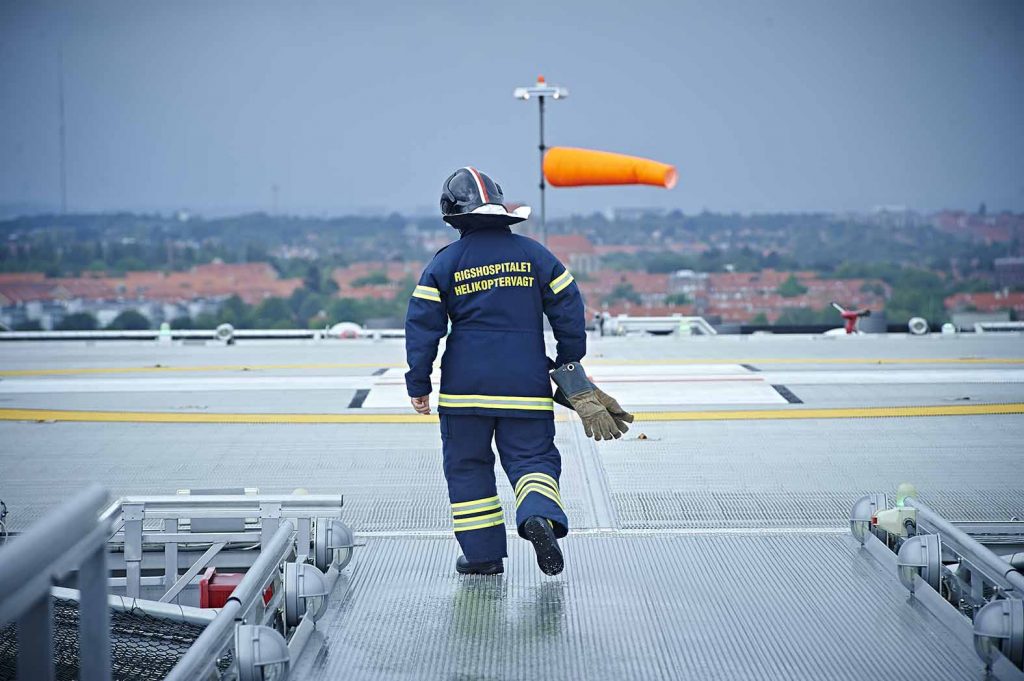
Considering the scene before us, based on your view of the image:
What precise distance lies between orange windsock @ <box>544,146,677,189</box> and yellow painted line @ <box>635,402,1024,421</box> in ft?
8.38

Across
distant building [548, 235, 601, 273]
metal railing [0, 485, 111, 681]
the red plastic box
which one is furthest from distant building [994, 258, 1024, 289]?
metal railing [0, 485, 111, 681]

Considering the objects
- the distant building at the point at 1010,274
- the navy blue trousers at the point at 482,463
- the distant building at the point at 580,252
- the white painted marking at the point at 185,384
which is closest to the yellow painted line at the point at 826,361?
the white painted marking at the point at 185,384

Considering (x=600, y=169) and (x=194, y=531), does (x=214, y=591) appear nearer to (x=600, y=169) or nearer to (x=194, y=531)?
(x=194, y=531)

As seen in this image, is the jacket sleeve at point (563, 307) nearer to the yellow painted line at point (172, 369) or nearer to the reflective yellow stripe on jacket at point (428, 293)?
the reflective yellow stripe on jacket at point (428, 293)

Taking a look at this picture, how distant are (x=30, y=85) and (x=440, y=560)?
278 feet

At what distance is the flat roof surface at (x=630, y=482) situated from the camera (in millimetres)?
4047

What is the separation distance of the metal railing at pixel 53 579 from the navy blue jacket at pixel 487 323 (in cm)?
246

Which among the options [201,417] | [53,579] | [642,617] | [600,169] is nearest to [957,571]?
[642,617]

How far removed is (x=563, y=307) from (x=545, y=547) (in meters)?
0.98

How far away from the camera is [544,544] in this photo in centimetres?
450

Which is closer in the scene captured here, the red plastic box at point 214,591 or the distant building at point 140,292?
the red plastic box at point 214,591

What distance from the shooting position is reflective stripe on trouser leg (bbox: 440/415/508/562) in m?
4.75

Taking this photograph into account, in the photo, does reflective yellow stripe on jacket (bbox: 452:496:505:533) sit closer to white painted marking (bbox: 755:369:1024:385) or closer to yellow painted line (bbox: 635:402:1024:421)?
yellow painted line (bbox: 635:402:1024:421)

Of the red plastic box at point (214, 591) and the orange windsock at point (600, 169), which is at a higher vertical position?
the orange windsock at point (600, 169)
